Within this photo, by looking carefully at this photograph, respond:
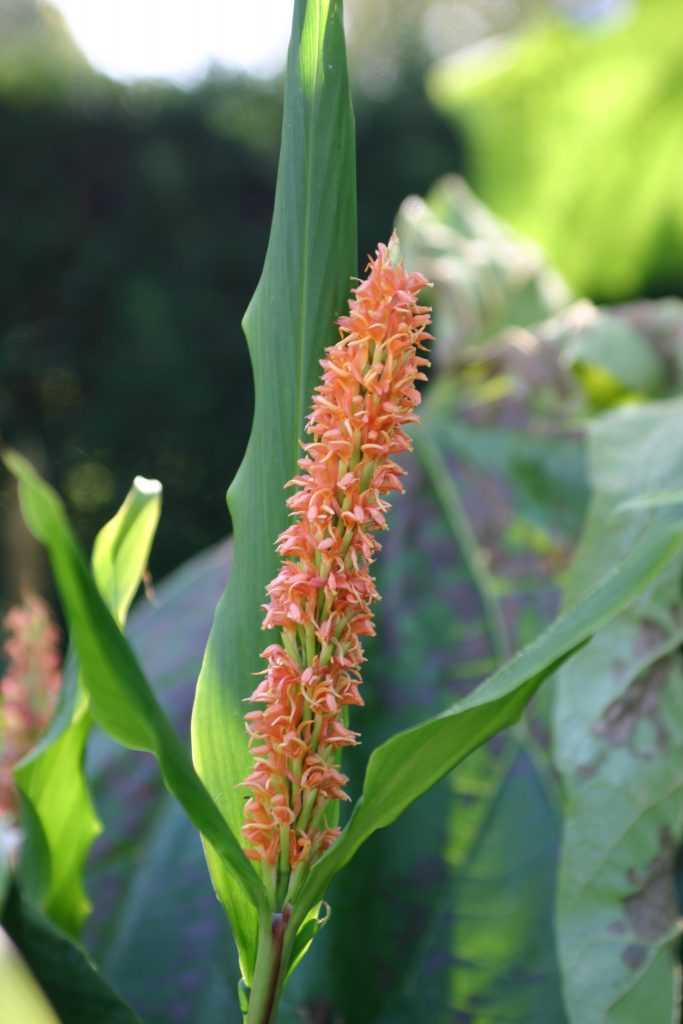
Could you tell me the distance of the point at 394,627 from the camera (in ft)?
2.52

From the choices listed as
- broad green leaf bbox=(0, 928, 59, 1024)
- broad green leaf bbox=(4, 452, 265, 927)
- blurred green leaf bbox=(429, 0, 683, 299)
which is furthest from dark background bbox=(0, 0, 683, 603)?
broad green leaf bbox=(0, 928, 59, 1024)

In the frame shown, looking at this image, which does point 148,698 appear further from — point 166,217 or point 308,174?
point 166,217

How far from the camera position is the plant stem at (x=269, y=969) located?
1.22ft

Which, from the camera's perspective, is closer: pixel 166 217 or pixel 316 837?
pixel 316 837

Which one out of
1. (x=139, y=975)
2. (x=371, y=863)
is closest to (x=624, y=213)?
(x=371, y=863)

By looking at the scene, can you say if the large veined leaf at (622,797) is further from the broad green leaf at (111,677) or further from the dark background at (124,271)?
the dark background at (124,271)

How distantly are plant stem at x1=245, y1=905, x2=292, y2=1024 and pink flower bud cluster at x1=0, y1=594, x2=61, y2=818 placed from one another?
21cm

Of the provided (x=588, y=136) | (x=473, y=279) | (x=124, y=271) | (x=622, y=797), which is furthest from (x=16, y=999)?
(x=124, y=271)

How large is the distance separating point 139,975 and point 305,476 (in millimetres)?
385

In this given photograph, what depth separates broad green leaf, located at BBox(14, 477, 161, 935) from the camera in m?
0.46

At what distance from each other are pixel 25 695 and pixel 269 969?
8.6 inches

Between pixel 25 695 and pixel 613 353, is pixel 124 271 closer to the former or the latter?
pixel 613 353

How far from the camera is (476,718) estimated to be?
36 centimetres

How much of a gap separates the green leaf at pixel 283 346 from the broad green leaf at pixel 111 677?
33 millimetres
